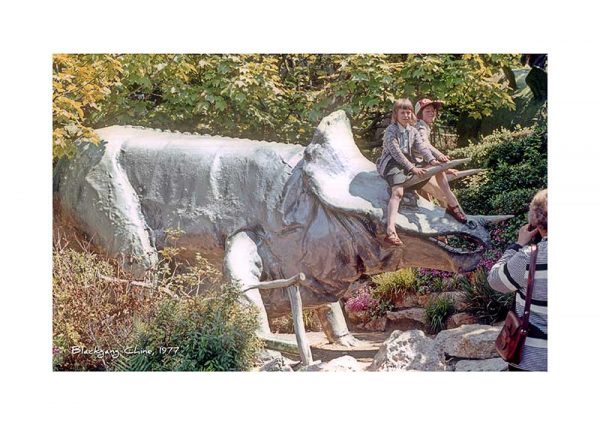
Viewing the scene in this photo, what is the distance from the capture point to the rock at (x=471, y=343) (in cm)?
658

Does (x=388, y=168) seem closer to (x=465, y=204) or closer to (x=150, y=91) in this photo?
(x=465, y=204)

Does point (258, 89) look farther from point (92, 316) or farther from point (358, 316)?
point (92, 316)

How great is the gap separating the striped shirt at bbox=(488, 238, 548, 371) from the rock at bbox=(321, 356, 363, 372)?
3.81 feet

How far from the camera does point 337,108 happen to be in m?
6.90

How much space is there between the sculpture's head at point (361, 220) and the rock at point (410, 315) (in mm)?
351

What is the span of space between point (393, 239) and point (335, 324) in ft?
2.76

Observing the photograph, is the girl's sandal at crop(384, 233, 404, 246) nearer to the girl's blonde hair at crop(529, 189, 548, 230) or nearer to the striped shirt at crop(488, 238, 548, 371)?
the striped shirt at crop(488, 238, 548, 371)

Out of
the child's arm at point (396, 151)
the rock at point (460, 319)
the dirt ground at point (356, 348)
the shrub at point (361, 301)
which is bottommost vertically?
the dirt ground at point (356, 348)

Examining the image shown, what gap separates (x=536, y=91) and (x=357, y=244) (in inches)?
69.8

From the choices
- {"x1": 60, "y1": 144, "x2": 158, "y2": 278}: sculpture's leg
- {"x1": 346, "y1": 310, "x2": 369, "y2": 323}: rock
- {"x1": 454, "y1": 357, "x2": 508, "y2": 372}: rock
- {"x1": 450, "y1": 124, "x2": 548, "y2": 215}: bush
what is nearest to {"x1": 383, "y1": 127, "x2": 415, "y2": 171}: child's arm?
{"x1": 450, "y1": 124, "x2": 548, "y2": 215}: bush

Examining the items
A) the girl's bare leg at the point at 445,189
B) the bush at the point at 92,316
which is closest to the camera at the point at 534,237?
the girl's bare leg at the point at 445,189

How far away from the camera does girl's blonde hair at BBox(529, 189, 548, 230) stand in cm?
654

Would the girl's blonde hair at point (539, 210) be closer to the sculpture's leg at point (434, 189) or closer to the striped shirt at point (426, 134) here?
the sculpture's leg at point (434, 189)

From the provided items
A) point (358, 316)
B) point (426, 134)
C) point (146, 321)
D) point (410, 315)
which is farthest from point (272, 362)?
point (426, 134)
